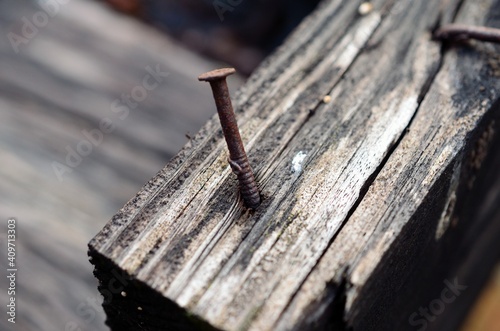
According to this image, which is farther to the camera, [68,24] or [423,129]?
[68,24]

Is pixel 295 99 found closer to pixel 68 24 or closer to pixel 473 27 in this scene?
pixel 473 27

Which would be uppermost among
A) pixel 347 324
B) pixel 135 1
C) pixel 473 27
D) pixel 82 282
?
pixel 473 27

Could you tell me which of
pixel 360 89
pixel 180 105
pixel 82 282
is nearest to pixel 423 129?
pixel 360 89
